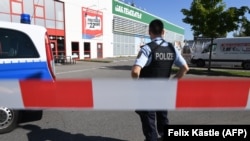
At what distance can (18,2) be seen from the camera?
77.9 ft

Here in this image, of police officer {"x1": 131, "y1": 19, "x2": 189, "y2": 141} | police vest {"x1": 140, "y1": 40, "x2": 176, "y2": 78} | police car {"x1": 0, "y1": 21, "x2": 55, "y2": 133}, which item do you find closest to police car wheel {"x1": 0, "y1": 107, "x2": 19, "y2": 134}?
police car {"x1": 0, "y1": 21, "x2": 55, "y2": 133}

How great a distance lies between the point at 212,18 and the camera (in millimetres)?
16594

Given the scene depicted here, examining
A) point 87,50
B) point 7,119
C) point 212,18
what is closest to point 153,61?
point 7,119

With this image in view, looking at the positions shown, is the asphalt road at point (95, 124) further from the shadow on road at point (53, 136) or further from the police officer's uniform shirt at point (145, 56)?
the police officer's uniform shirt at point (145, 56)

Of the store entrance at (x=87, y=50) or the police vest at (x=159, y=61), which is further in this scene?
the store entrance at (x=87, y=50)

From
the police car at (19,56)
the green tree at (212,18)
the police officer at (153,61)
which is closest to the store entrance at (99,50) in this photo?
the green tree at (212,18)

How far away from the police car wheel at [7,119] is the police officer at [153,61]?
2410mm

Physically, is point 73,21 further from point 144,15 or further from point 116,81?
point 116,81

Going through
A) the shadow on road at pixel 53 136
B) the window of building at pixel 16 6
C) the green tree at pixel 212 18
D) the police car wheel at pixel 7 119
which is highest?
the window of building at pixel 16 6

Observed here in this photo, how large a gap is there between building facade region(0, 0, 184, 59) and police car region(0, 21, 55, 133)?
1975 centimetres

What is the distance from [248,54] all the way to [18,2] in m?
20.2

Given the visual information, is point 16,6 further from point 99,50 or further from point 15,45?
point 15,45

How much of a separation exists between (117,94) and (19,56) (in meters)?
1.90

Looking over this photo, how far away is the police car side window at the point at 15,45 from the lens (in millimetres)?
4484
